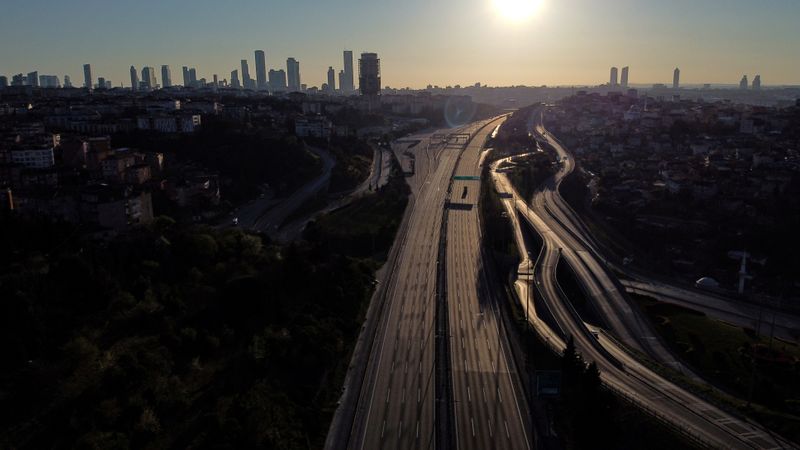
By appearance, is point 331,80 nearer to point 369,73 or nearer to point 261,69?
point 261,69

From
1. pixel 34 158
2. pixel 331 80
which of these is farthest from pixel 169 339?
pixel 331 80

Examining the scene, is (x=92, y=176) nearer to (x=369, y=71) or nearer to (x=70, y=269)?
(x=70, y=269)

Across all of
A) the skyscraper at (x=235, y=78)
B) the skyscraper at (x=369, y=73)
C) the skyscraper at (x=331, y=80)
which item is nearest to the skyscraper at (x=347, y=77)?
the skyscraper at (x=331, y=80)

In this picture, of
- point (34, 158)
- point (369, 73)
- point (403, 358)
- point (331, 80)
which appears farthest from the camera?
point (331, 80)

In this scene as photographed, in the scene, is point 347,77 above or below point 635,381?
above

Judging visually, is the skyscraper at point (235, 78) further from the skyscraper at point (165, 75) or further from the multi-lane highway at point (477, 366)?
the multi-lane highway at point (477, 366)

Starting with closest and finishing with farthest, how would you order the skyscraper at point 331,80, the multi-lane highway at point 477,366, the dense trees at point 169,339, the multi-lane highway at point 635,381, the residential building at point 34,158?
the dense trees at point 169,339
the multi-lane highway at point 635,381
the multi-lane highway at point 477,366
the residential building at point 34,158
the skyscraper at point 331,80

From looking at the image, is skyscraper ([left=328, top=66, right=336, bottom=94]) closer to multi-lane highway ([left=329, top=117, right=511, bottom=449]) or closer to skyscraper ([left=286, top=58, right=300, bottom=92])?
skyscraper ([left=286, top=58, right=300, bottom=92])
